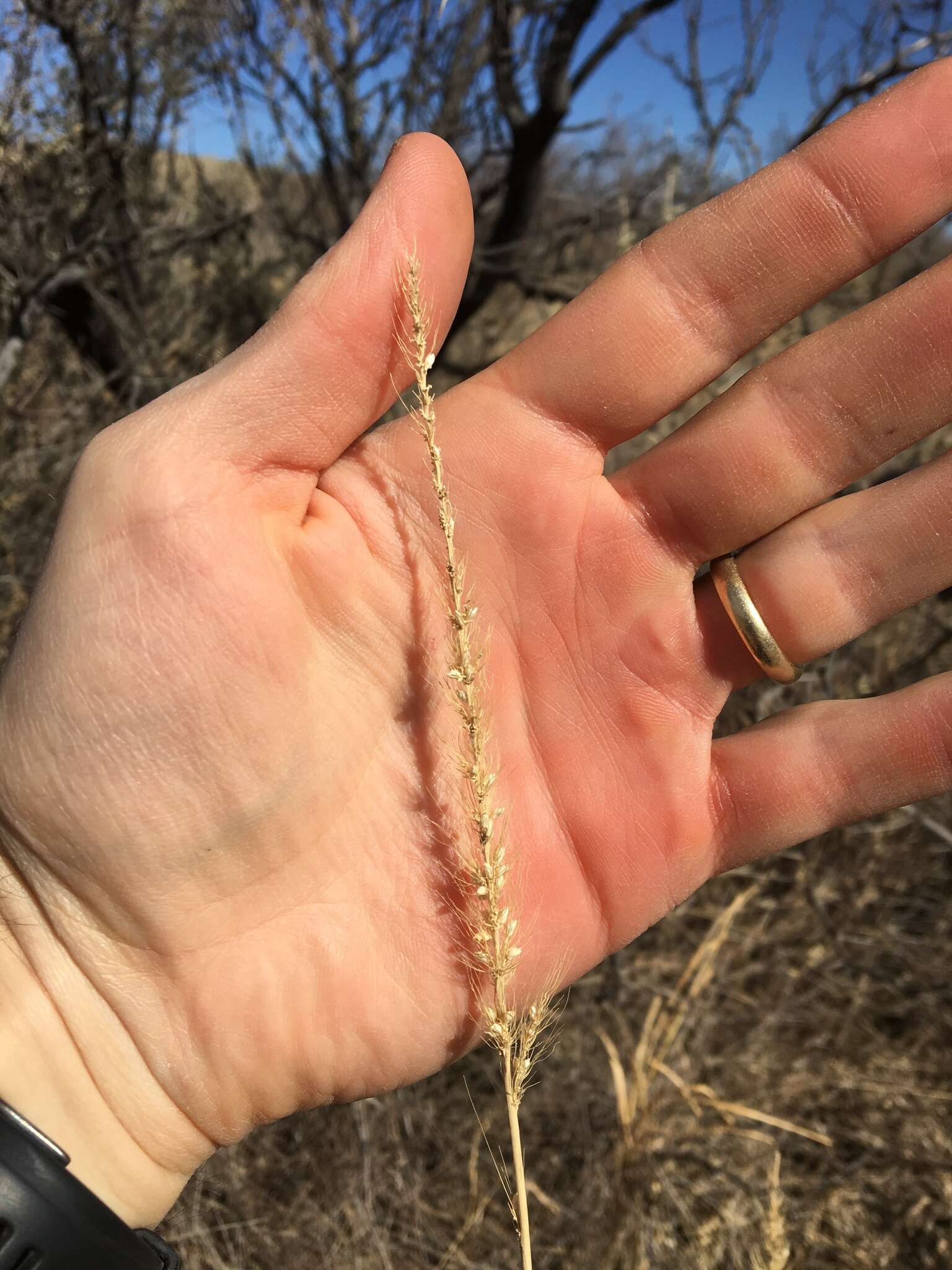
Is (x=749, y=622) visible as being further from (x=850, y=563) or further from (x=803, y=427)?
(x=803, y=427)

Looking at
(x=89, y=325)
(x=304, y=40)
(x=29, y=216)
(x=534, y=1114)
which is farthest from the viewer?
(x=304, y=40)

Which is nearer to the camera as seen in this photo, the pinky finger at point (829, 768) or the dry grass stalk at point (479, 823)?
the dry grass stalk at point (479, 823)

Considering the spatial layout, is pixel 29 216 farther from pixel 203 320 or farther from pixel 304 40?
pixel 304 40

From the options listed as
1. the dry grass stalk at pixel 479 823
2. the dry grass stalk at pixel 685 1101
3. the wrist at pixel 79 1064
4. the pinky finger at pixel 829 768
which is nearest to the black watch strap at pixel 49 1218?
the wrist at pixel 79 1064

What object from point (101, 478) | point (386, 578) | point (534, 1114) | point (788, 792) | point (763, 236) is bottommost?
point (534, 1114)

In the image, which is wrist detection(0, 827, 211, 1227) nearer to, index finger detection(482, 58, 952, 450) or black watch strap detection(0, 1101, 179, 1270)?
black watch strap detection(0, 1101, 179, 1270)

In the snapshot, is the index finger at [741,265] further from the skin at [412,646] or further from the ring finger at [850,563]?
the ring finger at [850,563]

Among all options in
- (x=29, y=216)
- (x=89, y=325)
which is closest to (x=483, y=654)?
(x=29, y=216)
